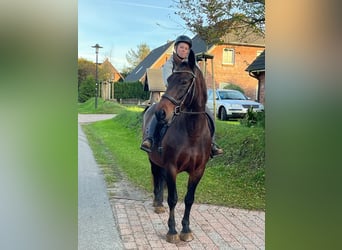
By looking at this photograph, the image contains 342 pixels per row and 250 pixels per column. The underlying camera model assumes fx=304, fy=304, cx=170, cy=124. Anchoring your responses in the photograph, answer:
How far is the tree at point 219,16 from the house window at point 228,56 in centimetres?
7

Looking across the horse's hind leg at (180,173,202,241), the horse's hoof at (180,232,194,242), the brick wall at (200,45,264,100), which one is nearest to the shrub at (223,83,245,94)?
the brick wall at (200,45,264,100)

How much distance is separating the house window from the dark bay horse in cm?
20

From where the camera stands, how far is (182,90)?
55.1 inches

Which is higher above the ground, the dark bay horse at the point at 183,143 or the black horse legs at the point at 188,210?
the dark bay horse at the point at 183,143

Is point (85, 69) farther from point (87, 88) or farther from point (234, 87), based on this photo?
point (234, 87)

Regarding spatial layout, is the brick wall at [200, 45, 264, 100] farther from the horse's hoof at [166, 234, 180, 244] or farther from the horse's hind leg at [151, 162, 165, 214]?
the horse's hoof at [166, 234, 180, 244]

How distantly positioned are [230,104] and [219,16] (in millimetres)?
447

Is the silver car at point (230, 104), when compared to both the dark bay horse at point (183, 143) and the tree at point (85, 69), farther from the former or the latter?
the tree at point (85, 69)

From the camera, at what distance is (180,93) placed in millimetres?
1398

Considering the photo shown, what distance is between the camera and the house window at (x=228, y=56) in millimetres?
1560

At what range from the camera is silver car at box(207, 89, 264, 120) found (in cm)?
154

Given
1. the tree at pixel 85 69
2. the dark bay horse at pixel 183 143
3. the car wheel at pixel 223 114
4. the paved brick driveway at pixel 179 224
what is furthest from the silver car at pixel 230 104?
the tree at pixel 85 69
